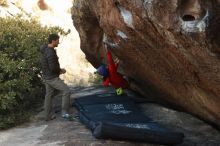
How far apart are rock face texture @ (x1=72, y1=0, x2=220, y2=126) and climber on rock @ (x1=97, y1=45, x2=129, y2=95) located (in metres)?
0.21

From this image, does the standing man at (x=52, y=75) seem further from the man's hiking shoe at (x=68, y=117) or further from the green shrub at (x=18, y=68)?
the green shrub at (x=18, y=68)

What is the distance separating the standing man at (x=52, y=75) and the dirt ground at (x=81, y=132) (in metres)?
0.26

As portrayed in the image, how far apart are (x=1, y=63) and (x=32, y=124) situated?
4.98ft

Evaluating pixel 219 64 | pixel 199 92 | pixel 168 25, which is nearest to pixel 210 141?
pixel 199 92

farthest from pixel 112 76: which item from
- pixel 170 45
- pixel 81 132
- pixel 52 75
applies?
pixel 170 45

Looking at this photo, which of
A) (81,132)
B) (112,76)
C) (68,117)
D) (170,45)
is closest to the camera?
(170,45)

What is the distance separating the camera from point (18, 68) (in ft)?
37.0

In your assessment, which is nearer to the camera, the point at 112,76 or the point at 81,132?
the point at 81,132

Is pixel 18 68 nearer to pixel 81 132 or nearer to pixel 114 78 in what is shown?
pixel 114 78

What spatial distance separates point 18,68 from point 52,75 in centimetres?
107

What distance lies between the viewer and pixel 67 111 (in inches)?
425

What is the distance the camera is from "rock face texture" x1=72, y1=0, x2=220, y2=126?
6.64m

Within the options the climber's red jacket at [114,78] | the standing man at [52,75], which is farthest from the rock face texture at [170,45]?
the standing man at [52,75]

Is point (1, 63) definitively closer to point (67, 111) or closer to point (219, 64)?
point (67, 111)
